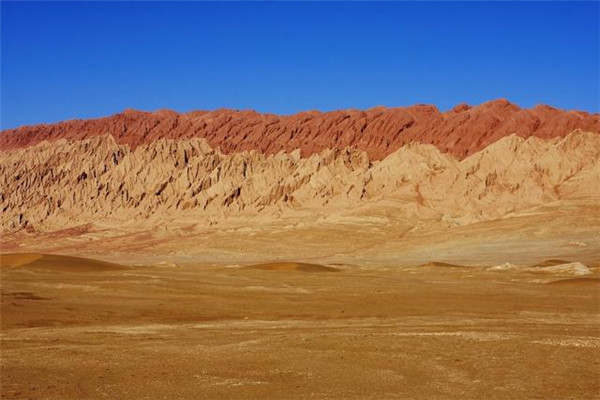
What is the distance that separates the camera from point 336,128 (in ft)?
316

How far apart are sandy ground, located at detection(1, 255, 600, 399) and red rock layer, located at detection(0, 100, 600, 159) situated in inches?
2335

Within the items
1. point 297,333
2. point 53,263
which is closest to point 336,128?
point 53,263

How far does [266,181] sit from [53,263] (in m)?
54.7

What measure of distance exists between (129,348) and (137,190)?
282 feet

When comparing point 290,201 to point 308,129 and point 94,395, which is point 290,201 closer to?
point 308,129

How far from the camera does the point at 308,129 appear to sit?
98.6 metres

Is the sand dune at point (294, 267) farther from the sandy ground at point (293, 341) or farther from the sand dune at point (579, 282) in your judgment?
the sand dune at point (579, 282)

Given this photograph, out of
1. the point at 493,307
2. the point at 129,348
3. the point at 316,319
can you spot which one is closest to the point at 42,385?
the point at 129,348

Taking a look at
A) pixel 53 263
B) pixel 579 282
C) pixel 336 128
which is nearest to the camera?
pixel 579 282

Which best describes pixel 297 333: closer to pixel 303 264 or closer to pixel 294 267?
pixel 294 267

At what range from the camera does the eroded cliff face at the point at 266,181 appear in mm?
77375

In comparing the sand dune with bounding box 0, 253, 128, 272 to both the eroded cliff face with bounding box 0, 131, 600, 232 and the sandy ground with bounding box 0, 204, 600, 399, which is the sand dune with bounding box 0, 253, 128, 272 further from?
the eroded cliff face with bounding box 0, 131, 600, 232

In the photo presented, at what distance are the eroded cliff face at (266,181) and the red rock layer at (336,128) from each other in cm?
199

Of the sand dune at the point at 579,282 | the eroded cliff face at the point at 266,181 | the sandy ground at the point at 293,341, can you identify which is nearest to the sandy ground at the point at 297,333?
the sandy ground at the point at 293,341
